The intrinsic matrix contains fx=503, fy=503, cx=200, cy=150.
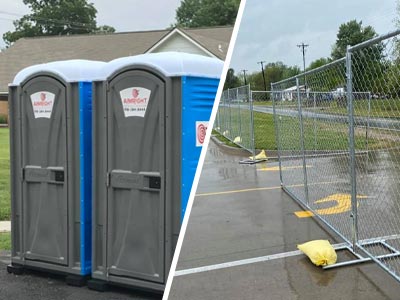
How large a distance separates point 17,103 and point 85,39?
22398 mm

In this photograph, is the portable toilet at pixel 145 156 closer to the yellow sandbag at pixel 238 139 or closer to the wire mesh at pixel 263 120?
the wire mesh at pixel 263 120

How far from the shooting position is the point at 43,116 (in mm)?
4633

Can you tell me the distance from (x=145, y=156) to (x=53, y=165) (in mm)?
1056

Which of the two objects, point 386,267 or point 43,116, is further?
point 43,116

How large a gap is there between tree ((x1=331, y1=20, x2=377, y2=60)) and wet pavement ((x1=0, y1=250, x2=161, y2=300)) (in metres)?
28.0

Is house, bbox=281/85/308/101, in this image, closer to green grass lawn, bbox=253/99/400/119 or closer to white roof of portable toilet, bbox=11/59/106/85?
green grass lawn, bbox=253/99/400/119

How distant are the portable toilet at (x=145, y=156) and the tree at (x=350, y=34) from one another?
27.9m

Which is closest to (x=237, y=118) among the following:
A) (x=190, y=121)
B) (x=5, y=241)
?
Answer: (x=5, y=241)

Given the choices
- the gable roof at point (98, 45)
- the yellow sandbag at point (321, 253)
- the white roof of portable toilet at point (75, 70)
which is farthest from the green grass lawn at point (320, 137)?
the gable roof at point (98, 45)

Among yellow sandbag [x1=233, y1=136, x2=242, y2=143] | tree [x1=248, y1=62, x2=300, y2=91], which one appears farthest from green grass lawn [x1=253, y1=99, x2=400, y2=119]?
tree [x1=248, y1=62, x2=300, y2=91]

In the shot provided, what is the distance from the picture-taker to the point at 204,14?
3105 centimetres

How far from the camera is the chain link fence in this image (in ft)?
15.5

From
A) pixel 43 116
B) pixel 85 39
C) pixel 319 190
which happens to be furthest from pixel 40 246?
pixel 85 39

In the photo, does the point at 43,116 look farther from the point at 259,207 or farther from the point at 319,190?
the point at 319,190
